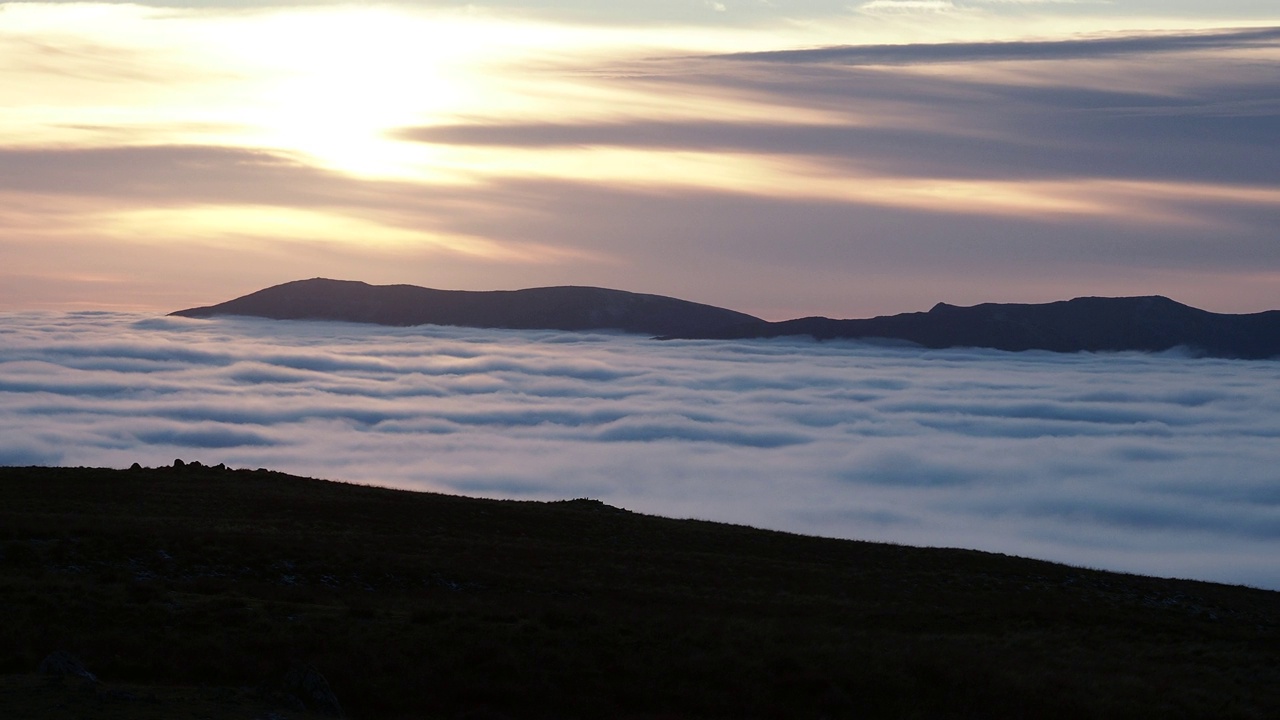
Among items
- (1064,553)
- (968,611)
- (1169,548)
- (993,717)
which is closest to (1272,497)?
(1169,548)

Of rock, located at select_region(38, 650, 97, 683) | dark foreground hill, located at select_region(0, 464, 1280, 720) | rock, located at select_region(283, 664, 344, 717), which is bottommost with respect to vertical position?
dark foreground hill, located at select_region(0, 464, 1280, 720)

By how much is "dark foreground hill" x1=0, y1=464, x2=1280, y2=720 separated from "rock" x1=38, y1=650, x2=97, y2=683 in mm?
182

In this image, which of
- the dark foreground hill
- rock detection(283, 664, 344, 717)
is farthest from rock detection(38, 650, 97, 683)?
rock detection(283, 664, 344, 717)

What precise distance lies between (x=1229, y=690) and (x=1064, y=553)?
12034 cm

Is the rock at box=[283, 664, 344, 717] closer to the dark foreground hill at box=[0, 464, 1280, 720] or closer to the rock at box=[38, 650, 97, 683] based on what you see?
the dark foreground hill at box=[0, 464, 1280, 720]

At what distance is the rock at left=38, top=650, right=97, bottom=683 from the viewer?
15.3 m

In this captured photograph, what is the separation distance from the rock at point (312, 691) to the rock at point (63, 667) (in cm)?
254

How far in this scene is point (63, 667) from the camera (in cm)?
1538

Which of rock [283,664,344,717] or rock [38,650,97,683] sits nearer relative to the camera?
rock [38,650,97,683]

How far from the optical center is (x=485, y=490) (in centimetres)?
15150

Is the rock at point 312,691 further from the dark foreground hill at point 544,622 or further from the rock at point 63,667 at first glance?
the rock at point 63,667

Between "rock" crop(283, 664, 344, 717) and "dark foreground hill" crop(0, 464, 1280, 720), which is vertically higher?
"rock" crop(283, 664, 344, 717)

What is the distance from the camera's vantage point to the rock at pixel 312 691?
15.8 metres

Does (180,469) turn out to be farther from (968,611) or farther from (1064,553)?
(1064,553)
